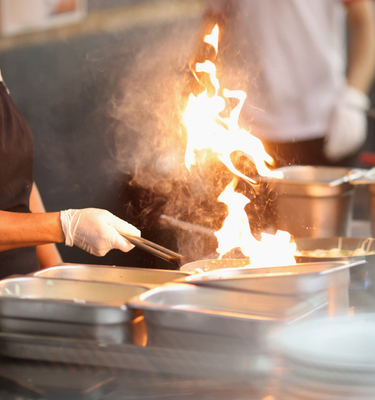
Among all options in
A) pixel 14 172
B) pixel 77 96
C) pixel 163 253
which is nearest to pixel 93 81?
pixel 77 96

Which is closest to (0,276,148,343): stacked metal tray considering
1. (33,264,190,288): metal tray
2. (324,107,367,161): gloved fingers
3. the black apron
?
(33,264,190,288): metal tray

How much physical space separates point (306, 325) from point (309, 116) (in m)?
2.01

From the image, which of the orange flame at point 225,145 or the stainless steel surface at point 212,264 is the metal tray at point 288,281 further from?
the orange flame at point 225,145

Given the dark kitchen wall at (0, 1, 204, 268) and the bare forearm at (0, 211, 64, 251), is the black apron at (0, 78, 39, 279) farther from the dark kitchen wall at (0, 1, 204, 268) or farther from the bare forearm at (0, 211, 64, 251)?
the dark kitchen wall at (0, 1, 204, 268)

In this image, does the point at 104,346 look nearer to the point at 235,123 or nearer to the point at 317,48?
the point at 235,123

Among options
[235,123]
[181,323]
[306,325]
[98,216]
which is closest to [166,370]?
[181,323]

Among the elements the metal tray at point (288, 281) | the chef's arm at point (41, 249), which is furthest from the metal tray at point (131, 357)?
the chef's arm at point (41, 249)

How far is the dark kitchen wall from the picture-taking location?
332cm

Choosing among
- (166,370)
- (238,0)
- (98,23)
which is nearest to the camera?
(166,370)

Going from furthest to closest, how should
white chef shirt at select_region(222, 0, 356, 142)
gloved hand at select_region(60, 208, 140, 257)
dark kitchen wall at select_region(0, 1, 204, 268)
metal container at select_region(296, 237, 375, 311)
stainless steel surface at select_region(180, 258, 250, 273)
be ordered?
dark kitchen wall at select_region(0, 1, 204, 268) < white chef shirt at select_region(222, 0, 356, 142) < gloved hand at select_region(60, 208, 140, 257) < stainless steel surface at select_region(180, 258, 250, 273) < metal container at select_region(296, 237, 375, 311)

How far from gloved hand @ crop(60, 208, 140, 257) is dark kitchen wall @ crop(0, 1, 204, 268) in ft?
5.07

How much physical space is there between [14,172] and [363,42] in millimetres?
1904

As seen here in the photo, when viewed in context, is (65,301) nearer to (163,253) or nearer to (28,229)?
(163,253)

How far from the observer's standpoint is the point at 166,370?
66 centimetres
